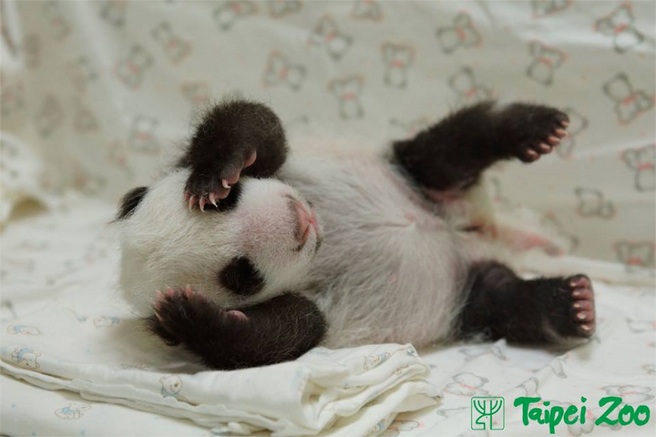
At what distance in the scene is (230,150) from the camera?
160 centimetres

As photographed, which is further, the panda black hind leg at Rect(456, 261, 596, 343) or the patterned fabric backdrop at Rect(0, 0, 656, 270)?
the patterned fabric backdrop at Rect(0, 0, 656, 270)

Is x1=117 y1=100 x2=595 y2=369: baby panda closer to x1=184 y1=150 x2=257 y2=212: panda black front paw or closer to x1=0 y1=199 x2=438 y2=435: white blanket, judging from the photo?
x1=184 y1=150 x2=257 y2=212: panda black front paw

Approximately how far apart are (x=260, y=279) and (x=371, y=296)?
0.38 metres

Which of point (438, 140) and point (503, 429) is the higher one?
point (438, 140)

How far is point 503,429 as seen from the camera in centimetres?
141

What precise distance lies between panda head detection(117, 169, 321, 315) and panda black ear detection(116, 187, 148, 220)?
6cm

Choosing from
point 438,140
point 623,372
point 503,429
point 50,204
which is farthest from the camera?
point 50,204

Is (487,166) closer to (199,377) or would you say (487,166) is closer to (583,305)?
(583,305)

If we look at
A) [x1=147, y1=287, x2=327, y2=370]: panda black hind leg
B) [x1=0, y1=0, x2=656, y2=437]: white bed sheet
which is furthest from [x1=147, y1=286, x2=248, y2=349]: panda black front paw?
[x1=0, y1=0, x2=656, y2=437]: white bed sheet

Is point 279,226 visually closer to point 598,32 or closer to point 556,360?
point 556,360

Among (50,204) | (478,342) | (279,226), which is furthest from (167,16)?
(478,342)

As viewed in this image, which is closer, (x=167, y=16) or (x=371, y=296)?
(x=371, y=296)

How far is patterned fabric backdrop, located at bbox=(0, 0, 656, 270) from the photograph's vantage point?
2.26 m

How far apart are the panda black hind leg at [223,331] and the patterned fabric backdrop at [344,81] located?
558 millimetres
